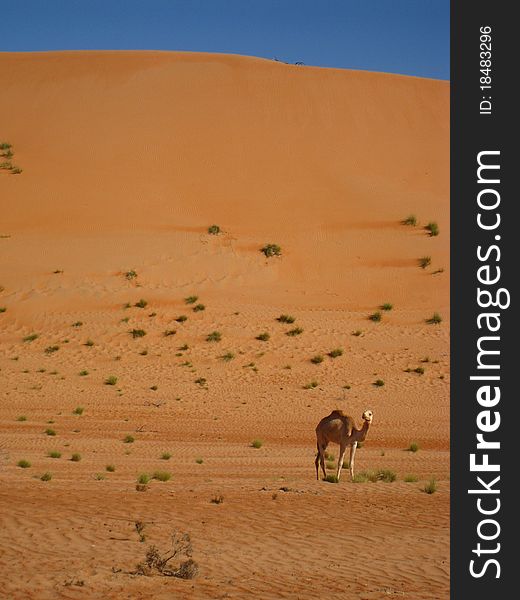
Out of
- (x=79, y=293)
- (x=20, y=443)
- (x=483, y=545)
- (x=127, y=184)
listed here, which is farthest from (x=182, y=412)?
(x=127, y=184)

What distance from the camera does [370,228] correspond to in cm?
4422

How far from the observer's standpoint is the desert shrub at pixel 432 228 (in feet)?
141

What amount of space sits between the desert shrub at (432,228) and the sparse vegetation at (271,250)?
26.0 feet

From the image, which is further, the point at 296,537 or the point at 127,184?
the point at 127,184

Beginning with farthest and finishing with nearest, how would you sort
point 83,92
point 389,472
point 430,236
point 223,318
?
point 83,92 < point 430,236 < point 223,318 < point 389,472

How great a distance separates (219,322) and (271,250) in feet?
26.3

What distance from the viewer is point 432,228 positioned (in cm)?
4341

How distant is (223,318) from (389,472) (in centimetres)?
1872

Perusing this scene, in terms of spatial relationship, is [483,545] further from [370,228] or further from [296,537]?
[370,228]

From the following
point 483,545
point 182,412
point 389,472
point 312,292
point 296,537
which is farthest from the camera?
point 312,292

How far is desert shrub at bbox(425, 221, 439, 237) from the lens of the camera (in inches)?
1698

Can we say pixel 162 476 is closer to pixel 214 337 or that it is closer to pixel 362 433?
pixel 362 433

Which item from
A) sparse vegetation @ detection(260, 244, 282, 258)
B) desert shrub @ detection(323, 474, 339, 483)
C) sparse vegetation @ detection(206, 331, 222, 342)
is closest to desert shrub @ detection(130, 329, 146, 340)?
sparse vegetation @ detection(206, 331, 222, 342)

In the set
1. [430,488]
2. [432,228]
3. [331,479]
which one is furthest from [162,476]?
[432,228]
